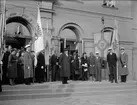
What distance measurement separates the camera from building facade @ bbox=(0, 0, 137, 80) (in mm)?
15453

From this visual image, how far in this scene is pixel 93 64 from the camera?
14.4m

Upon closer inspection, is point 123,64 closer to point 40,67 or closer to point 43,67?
point 43,67

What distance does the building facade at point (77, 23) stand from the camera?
15.5 m

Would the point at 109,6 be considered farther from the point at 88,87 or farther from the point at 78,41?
the point at 88,87

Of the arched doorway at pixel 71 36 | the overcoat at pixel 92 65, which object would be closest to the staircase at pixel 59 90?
the overcoat at pixel 92 65

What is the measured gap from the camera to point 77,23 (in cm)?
1748

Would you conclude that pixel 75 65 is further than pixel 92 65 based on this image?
No

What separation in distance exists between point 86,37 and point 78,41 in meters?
0.68

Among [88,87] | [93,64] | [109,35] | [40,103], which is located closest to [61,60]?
[88,87]

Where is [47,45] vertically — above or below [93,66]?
above

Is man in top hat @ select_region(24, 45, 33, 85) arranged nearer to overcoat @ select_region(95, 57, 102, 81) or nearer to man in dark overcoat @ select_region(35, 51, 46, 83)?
man in dark overcoat @ select_region(35, 51, 46, 83)

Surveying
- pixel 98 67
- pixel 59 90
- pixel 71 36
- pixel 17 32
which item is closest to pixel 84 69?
pixel 98 67

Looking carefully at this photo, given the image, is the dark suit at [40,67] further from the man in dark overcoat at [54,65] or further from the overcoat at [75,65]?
the overcoat at [75,65]

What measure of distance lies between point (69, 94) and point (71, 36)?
7621 mm
